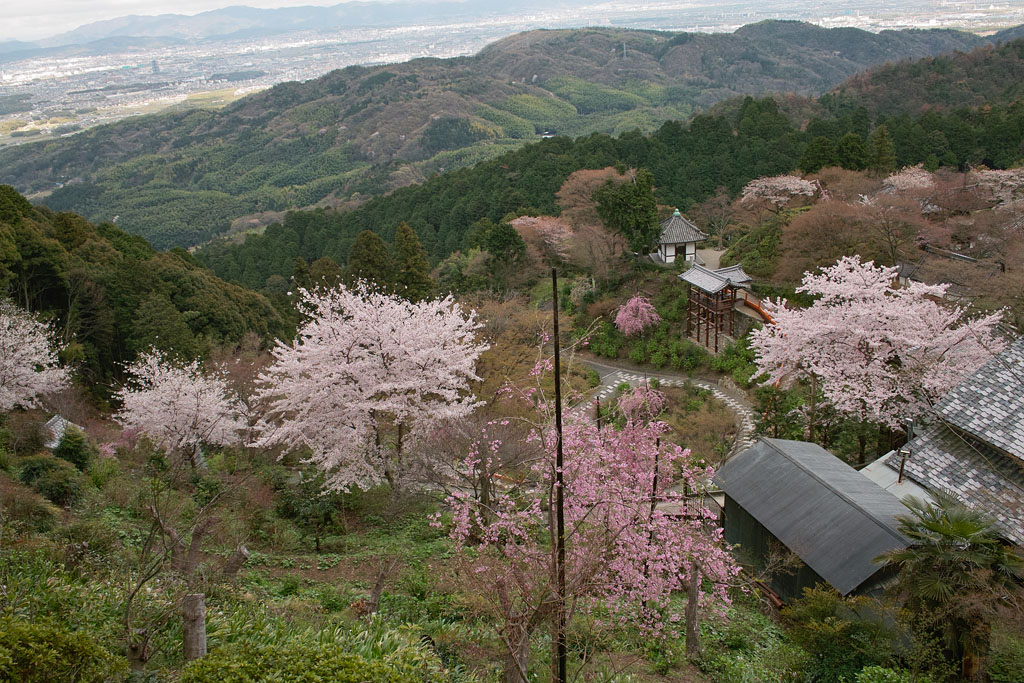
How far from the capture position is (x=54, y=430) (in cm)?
1291

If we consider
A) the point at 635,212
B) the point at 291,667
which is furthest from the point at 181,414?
the point at 635,212

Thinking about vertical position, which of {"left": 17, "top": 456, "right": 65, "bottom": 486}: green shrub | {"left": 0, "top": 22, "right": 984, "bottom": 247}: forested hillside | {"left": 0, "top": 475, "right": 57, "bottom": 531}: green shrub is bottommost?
{"left": 0, "top": 22, "right": 984, "bottom": 247}: forested hillside

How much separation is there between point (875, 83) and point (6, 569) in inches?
2322

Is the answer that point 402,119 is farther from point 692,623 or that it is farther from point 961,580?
point 961,580

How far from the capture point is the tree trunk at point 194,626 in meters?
5.20

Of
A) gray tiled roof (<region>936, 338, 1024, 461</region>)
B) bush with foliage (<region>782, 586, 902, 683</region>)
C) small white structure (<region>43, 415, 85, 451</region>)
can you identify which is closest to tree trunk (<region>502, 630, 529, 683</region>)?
bush with foliage (<region>782, 586, 902, 683</region>)

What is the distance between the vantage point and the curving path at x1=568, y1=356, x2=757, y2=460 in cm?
1552

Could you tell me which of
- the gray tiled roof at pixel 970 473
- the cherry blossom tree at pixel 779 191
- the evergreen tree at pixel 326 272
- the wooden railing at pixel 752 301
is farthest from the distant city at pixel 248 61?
the gray tiled roof at pixel 970 473

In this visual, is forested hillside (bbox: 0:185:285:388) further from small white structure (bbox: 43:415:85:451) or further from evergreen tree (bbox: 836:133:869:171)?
evergreen tree (bbox: 836:133:869:171)

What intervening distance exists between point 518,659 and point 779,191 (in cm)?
2324

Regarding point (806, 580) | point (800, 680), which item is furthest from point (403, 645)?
point (806, 580)

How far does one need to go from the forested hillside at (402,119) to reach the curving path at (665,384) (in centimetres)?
5222

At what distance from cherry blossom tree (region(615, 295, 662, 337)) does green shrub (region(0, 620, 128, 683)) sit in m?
18.1

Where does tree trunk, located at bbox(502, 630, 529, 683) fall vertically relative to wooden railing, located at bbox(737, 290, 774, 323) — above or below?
above
